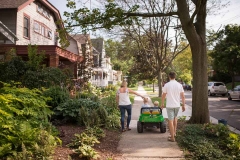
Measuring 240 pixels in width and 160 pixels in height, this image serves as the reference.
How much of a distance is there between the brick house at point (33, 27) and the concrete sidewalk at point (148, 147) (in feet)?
37.1

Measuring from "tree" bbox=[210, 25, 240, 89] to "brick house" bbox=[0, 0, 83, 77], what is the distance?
19191 millimetres

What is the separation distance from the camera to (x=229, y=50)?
30.8 m

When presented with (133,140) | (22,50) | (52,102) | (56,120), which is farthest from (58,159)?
(22,50)

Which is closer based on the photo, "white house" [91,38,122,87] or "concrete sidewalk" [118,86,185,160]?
"concrete sidewalk" [118,86,185,160]

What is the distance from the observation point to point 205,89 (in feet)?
30.2

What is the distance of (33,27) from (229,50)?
22696 mm

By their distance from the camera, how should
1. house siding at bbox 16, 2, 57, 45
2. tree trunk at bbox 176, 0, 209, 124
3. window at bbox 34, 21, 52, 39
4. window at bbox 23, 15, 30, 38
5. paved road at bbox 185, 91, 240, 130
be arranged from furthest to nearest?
window at bbox 34, 21, 52, 39 → window at bbox 23, 15, 30, 38 → house siding at bbox 16, 2, 57, 45 → paved road at bbox 185, 91, 240, 130 → tree trunk at bbox 176, 0, 209, 124

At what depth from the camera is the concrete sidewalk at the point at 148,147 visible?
18.0 ft

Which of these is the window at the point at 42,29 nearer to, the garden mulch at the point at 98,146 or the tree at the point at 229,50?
the garden mulch at the point at 98,146

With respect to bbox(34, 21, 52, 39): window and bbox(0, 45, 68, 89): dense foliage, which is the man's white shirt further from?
bbox(34, 21, 52, 39): window

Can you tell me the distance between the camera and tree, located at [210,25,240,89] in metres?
30.8

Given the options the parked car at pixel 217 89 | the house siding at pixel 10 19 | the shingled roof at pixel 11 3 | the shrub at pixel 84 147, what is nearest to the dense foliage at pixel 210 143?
the shrub at pixel 84 147

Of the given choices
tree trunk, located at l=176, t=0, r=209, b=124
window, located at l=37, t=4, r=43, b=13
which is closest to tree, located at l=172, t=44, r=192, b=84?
window, located at l=37, t=4, r=43, b=13

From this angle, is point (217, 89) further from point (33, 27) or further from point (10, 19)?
point (10, 19)
